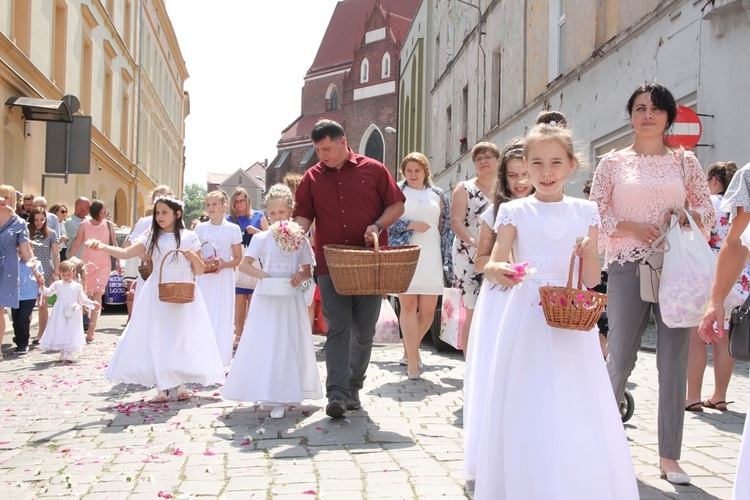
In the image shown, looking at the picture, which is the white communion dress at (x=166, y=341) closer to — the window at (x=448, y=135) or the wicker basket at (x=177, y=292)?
the wicker basket at (x=177, y=292)

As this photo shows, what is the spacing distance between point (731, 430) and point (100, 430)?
4139mm

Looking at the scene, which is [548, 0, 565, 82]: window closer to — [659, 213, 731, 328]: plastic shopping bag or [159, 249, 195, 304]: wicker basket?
[159, 249, 195, 304]: wicker basket

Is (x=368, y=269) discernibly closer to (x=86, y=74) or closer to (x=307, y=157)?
(x=86, y=74)

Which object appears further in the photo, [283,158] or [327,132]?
[283,158]

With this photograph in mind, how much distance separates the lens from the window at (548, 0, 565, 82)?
1666 centimetres

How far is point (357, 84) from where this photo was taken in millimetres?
60031

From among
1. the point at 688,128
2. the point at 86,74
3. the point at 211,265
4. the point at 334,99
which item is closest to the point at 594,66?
the point at 688,128

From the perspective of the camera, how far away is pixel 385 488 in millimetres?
3814

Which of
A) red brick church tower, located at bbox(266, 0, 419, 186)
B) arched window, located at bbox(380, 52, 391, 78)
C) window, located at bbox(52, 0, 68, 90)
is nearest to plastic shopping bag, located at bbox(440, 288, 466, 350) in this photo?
window, located at bbox(52, 0, 68, 90)

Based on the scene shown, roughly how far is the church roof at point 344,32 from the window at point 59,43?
47068mm

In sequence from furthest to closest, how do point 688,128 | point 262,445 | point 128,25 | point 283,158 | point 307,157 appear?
1. point 283,158
2. point 307,157
3. point 128,25
4. point 688,128
5. point 262,445

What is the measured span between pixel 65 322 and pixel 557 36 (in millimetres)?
12189

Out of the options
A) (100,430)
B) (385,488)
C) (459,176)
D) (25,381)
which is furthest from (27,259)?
(459,176)

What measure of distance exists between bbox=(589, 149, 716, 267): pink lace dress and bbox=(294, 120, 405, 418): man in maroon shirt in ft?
6.35
